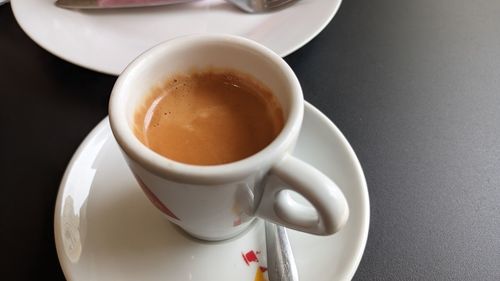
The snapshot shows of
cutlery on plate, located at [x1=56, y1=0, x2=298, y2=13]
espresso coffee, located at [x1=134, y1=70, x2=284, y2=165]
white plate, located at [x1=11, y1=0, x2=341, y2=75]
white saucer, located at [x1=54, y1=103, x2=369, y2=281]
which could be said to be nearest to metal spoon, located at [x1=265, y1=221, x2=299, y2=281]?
white saucer, located at [x1=54, y1=103, x2=369, y2=281]

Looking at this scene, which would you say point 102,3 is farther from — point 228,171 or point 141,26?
point 228,171

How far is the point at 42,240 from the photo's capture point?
709 mm

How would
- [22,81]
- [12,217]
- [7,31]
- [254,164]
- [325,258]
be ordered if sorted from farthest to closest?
1. [7,31]
2. [22,81]
3. [12,217]
4. [325,258]
5. [254,164]

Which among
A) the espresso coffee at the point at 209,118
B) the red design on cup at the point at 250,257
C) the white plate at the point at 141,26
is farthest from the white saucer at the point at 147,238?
the white plate at the point at 141,26

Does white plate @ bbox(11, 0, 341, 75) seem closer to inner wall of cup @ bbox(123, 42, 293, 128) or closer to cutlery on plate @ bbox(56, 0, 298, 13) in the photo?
cutlery on plate @ bbox(56, 0, 298, 13)

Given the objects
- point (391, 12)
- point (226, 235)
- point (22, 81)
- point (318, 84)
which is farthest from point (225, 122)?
point (391, 12)

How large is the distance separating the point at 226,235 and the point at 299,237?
0.36ft

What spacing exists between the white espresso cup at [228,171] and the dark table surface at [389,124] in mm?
233

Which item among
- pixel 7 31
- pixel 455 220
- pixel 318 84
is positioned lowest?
pixel 455 220

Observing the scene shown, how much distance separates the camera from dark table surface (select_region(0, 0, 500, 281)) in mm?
716

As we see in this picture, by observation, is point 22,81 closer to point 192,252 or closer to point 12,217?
point 12,217

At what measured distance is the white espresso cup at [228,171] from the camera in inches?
19.3

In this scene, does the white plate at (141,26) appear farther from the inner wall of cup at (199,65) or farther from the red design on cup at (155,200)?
the red design on cup at (155,200)

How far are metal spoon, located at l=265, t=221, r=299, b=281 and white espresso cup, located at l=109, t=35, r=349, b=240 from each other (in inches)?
1.8
